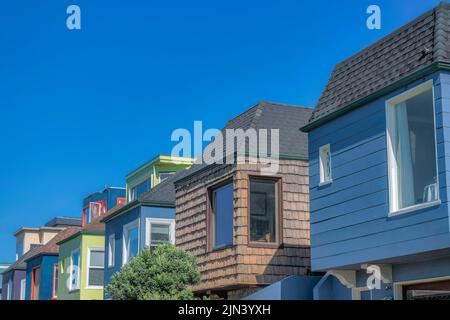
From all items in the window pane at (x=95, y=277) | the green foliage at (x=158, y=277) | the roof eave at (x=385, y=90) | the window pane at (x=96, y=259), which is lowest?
the green foliage at (x=158, y=277)

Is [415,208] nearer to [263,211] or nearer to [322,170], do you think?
[322,170]

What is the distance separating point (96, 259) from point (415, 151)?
21.4 m

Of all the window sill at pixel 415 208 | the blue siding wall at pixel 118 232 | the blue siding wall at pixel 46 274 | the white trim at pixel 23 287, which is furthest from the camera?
the white trim at pixel 23 287

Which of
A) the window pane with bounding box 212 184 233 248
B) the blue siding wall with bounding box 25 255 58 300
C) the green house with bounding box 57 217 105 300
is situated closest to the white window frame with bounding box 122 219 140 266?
the green house with bounding box 57 217 105 300

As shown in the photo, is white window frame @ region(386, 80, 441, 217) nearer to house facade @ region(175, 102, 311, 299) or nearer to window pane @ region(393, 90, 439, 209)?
window pane @ region(393, 90, 439, 209)

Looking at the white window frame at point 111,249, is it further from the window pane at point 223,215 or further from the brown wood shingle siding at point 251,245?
the window pane at point 223,215

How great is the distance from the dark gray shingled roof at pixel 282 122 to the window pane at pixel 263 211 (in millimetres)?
972

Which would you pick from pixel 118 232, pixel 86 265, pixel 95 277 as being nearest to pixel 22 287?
pixel 86 265

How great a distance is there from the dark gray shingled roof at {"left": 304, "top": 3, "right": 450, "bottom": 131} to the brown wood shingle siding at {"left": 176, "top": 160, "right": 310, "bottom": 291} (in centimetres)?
354

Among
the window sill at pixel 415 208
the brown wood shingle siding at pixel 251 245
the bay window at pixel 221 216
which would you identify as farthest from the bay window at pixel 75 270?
the window sill at pixel 415 208

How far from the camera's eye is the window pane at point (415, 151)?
38.2 ft

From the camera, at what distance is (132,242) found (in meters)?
25.5
